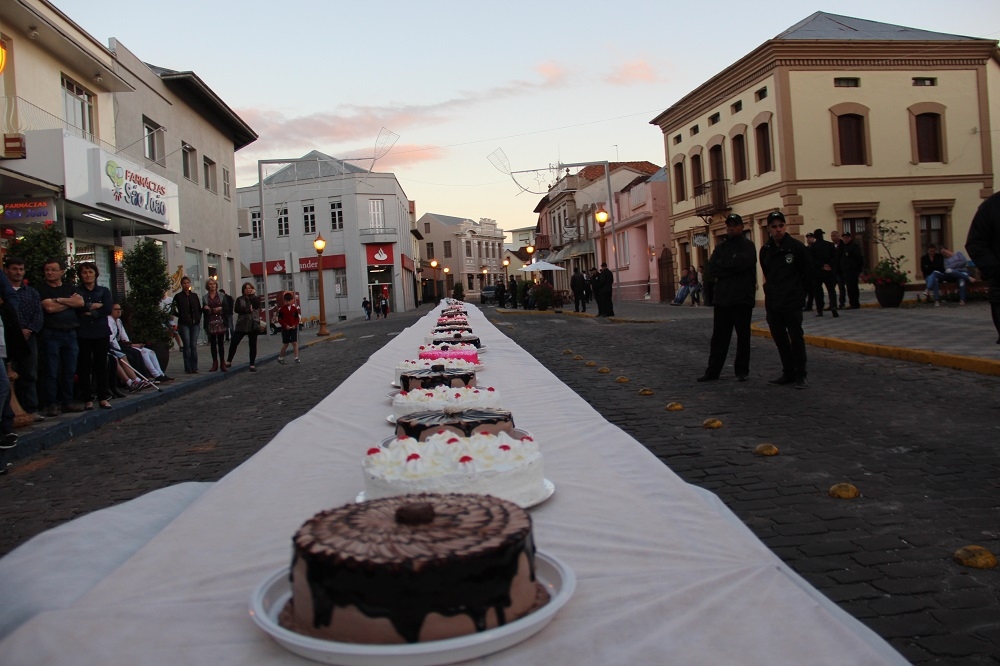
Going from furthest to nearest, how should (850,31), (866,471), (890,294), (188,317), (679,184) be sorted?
(679,184) → (850,31) → (890,294) → (188,317) → (866,471)

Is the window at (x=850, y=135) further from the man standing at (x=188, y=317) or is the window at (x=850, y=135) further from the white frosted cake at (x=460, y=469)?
the white frosted cake at (x=460, y=469)

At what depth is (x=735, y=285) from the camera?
8789 millimetres

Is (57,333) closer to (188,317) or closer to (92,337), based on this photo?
(92,337)

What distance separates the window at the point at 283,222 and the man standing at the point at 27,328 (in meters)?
49.1

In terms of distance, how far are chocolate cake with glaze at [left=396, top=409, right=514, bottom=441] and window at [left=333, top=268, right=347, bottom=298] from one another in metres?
52.4

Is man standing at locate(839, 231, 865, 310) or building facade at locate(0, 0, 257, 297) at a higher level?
building facade at locate(0, 0, 257, 297)

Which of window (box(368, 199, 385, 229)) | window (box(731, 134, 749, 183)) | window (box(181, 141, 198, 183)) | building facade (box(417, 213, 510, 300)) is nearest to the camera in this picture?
window (box(181, 141, 198, 183))

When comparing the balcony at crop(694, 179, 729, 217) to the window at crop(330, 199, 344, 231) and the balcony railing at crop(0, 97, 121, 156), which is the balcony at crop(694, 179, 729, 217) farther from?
the window at crop(330, 199, 344, 231)

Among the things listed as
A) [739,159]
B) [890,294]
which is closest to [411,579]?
[890,294]

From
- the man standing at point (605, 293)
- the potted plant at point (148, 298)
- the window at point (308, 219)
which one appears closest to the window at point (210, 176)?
the man standing at point (605, 293)

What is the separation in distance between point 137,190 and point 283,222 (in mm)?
39519

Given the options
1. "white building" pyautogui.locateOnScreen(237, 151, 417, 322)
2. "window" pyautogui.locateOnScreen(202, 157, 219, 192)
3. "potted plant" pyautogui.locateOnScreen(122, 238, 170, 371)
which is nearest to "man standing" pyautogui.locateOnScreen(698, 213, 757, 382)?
"potted plant" pyautogui.locateOnScreen(122, 238, 170, 371)

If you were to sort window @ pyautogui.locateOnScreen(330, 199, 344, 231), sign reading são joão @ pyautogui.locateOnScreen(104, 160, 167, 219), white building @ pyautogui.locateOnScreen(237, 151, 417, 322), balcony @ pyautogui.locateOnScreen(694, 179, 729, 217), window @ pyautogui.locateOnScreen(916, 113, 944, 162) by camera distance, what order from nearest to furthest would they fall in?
sign reading são joão @ pyautogui.locateOnScreen(104, 160, 167, 219)
window @ pyautogui.locateOnScreen(916, 113, 944, 162)
balcony @ pyautogui.locateOnScreen(694, 179, 729, 217)
white building @ pyautogui.locateOnScreen(237, 151, 417, 322)
window @ pyautogui.locateOnScreen(330, 199, 344, 231)

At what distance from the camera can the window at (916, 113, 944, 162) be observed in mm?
28875
